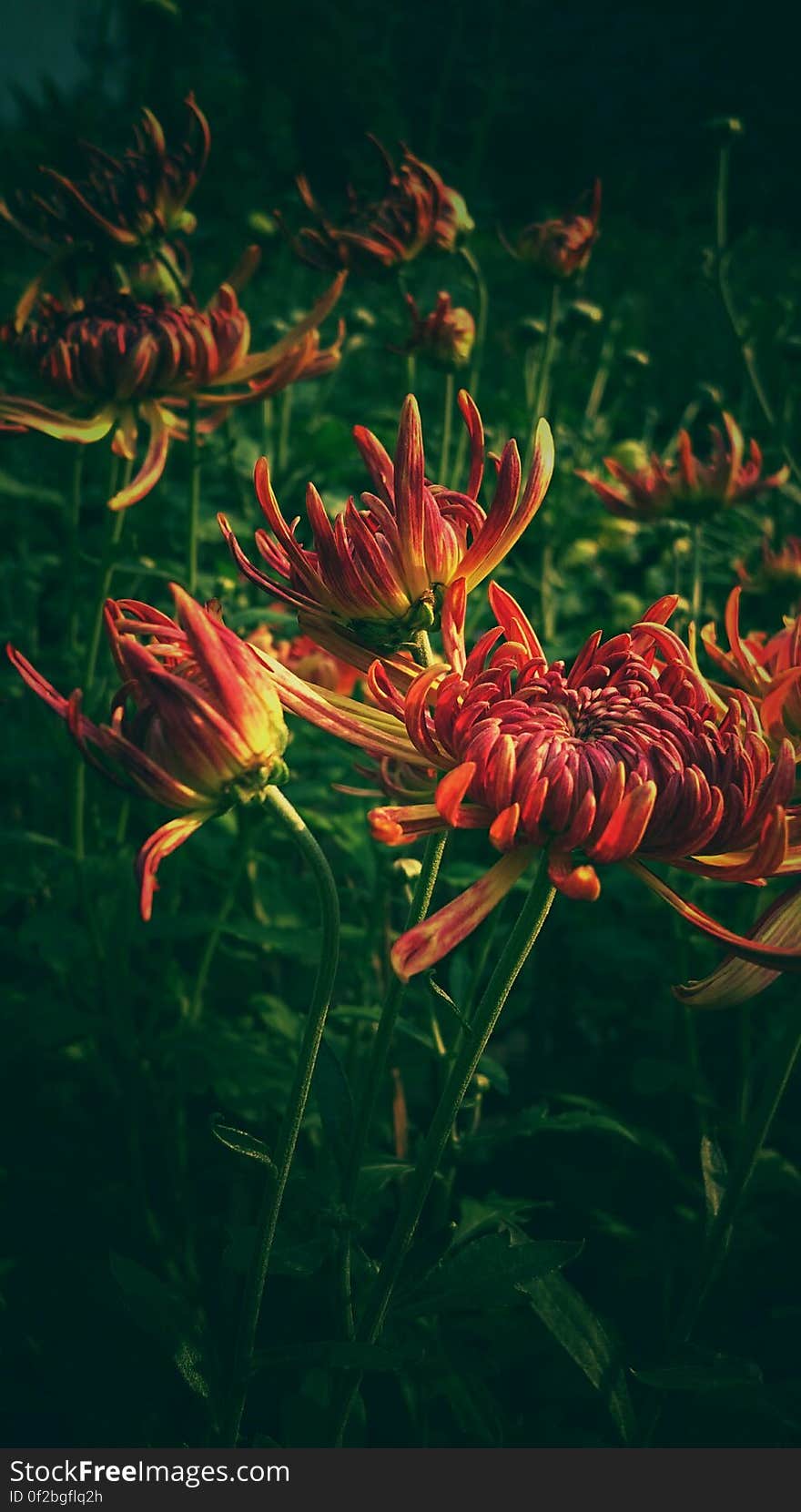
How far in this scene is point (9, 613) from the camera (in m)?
2.07

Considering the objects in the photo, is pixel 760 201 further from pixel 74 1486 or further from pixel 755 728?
pixel 74 1486

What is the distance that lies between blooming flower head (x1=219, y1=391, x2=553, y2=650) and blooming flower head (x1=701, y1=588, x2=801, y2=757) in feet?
0.67

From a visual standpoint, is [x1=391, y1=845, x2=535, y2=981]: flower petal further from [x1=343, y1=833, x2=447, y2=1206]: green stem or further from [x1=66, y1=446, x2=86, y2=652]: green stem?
[x1=66, y1=446, x2=86, y2=652]: green stem

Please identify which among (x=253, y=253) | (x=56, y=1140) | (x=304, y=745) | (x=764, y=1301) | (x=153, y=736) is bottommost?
(x=56, y=1140)

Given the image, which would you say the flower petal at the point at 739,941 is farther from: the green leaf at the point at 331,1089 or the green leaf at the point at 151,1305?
the green leaf at the point at 151,1305

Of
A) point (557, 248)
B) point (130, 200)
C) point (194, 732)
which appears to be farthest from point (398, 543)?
point (557, 248)

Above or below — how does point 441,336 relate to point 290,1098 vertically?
above

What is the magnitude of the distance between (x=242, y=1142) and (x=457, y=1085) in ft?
0.51

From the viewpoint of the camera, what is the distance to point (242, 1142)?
722 millimetres

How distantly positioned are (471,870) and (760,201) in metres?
5.82

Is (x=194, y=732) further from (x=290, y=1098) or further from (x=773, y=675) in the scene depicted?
(x=773, y=675)

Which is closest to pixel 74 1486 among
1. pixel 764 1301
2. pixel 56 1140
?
pixel 56 1140

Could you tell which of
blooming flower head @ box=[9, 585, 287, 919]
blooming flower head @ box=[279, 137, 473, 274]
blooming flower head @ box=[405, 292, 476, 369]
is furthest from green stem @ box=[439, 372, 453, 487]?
blooming flower head @ box=[9, 585, 287, 919]

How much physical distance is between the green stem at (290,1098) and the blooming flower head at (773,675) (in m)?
0.36
